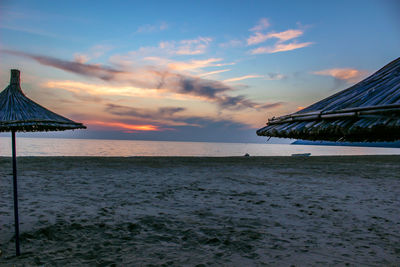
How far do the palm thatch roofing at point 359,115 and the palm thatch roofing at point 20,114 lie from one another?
2.81 meters

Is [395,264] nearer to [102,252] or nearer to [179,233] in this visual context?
[179,233]

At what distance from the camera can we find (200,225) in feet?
19.3

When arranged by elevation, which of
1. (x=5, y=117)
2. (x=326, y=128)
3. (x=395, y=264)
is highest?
(x=5, y=117)

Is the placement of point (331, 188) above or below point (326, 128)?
below

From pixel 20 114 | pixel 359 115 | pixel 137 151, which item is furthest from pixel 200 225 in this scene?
pixel 137 151

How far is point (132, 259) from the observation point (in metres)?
4.29

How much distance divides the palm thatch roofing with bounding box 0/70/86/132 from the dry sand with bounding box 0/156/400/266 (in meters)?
2.11

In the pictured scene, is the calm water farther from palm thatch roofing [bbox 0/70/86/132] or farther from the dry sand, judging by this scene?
palm thatch roofing [bbox 0/70/86/132]

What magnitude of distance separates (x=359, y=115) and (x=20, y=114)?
3777 mm

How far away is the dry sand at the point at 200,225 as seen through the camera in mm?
4406

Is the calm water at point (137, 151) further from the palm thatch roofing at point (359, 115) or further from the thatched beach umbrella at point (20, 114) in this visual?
the palm thatch roofing at point (359, 115)

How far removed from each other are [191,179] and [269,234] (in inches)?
265

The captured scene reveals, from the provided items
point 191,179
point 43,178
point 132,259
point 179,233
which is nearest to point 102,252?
point 132,259

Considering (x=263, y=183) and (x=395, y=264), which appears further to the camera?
(x=263, y=183)
